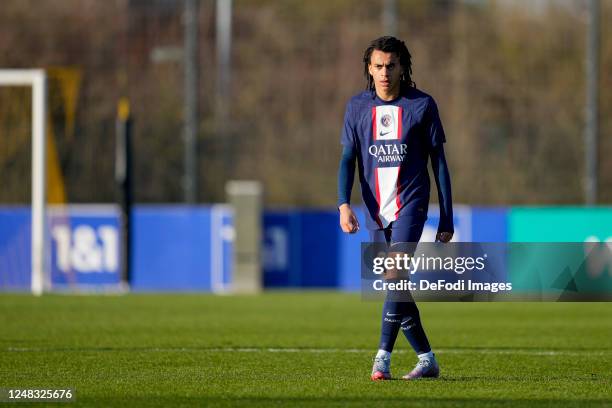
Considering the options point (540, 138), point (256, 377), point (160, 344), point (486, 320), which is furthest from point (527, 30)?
point (256, 377)

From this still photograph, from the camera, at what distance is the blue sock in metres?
7.87

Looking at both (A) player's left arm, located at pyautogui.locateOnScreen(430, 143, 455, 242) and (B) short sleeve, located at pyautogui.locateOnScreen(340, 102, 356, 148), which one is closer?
(A) player's left arm, located at pyautogui.locateOnScreen(430, 143, 455, 242)

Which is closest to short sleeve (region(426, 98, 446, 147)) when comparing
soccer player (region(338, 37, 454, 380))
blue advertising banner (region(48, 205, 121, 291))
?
soccer player (region(338, 37, 454, 380))

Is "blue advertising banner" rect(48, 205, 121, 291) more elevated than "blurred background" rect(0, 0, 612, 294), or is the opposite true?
"blurred background" rect(0, 0, 612, 294)

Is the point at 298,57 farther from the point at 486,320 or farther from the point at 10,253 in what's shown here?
the point at 486,320

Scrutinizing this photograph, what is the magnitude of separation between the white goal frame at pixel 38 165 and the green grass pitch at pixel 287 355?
160cm

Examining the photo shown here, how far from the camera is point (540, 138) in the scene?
90.0 ft

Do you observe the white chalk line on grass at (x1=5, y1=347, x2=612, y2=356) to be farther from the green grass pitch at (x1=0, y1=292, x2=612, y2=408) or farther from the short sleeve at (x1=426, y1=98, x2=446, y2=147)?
the short sleeve at (x1=426, y1=98, x2=446, y2=147)

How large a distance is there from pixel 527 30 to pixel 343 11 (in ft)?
16.4

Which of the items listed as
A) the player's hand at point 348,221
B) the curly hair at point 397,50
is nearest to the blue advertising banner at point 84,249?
the curly hair at point 397,50

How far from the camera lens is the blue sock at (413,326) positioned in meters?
7.87

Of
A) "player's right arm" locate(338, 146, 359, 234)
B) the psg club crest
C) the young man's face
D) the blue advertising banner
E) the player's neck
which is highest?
the young man's face

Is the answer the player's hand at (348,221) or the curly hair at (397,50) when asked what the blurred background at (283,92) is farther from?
the player's hand at (348,221)

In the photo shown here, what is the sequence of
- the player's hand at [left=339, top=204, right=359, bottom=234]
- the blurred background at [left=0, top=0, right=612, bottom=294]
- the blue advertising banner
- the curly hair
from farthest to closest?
the blurred background at [left=0, top=0, right=612, bottom=294], the blue advertising banner, the curly hair, the player's hand at [left=339, top=204, right=359, bottom=234]
